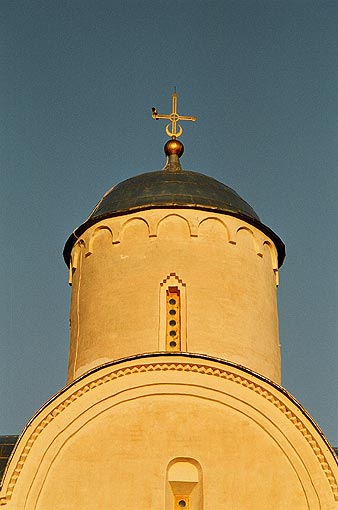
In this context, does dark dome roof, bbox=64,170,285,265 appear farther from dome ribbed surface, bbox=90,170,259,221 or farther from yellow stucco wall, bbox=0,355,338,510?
yellow stucco wall, bbox=0,355,338,510

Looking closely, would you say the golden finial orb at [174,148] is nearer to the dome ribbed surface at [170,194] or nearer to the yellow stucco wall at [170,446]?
the dome ribbed surface at [170,194]

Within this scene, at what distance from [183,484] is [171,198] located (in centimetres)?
447

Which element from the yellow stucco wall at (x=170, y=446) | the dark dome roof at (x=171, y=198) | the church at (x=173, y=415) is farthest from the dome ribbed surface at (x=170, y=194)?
the yellow stucco wall at (x=170, y=446)

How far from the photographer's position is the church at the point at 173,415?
11930mm

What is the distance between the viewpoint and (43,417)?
12.2 meters

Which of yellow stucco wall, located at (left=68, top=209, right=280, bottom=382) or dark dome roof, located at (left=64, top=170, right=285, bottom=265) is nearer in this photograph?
yellow stucco wall, located at (left=68, top=209, right=280, bottom=382)

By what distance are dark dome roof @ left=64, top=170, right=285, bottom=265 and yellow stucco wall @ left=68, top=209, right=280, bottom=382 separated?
12 centimetres

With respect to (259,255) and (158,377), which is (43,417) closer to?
(158,377)

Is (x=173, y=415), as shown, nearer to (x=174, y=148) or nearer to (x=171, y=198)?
(x=171, y=198)

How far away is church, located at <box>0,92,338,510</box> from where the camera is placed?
11.9m

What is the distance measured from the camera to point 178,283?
13.9m

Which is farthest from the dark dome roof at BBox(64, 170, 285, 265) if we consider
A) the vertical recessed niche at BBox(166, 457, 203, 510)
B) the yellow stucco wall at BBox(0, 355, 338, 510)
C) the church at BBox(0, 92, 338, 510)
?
the vertical recessed niche at BBox(166, 457, 203, 510)

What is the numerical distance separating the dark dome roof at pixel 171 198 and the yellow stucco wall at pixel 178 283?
12 centimetres

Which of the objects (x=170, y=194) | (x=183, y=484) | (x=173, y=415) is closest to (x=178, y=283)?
(x=170, y=194)
